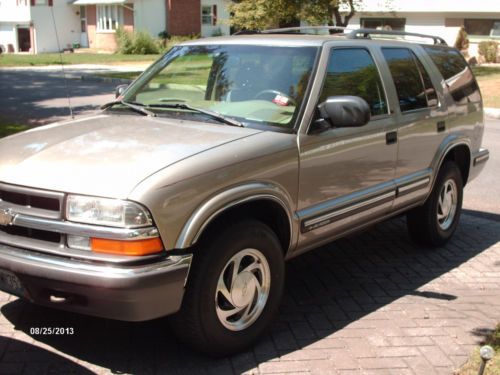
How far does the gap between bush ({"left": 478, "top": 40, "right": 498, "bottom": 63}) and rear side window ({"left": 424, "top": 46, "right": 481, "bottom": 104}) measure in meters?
26.9

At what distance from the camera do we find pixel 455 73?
609cm

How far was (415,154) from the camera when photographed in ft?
17.3

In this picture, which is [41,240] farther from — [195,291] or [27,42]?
[27,42]

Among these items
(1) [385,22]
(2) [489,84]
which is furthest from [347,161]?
(1) [385,22]

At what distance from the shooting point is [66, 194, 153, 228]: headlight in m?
3.19

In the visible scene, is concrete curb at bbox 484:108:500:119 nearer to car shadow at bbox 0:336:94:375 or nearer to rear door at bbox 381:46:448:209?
rear door at bbox 381:46:448:209

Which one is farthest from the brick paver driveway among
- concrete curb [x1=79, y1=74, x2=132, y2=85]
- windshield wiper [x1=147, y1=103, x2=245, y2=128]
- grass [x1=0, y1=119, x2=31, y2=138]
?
concrete curb [x1=79, y1=74, x2=132, y2=85]

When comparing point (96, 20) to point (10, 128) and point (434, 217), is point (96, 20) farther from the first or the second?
point (434, 217)

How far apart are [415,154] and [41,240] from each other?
3.18 meters

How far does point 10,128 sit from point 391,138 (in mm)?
8791

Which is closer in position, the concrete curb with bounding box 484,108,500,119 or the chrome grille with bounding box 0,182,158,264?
the chrome grille with bounding box 0,182,158,264

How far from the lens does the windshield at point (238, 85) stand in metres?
4.26

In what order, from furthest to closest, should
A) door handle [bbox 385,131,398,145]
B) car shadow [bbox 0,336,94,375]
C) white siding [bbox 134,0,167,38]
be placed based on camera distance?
white siding [bbox 134,0,167,38] → door handle [bbox 385,131,398,145] → car shadow [bbox 0,336,94,375]

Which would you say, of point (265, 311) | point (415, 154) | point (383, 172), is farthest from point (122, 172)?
point (415, 154)
